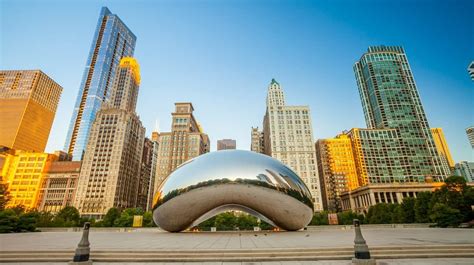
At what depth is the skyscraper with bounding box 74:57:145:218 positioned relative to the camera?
107 m

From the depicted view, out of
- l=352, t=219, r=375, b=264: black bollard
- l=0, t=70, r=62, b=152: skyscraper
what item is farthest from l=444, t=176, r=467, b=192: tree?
l=0, t=70, r=62, b=152: skyscraper

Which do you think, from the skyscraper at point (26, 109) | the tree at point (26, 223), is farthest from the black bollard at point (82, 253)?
the skyscraper at point (26, 109)

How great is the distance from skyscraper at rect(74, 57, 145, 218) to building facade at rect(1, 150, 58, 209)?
26.1 meters

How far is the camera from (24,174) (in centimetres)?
11688

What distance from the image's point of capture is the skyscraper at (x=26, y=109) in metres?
131

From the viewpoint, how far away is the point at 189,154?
120750mm

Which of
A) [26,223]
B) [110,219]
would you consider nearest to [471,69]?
[26,223]

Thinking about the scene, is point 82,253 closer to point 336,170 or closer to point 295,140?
point 295,140

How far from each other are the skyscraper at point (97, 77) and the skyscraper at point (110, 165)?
50.6m

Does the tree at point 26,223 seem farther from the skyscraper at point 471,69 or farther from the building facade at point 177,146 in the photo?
the skyscraper at point 471,69

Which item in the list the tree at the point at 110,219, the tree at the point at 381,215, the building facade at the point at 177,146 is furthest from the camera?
the building facade at the point at 177,146

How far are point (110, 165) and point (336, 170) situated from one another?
12573 cm

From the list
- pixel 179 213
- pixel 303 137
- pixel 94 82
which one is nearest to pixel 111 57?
pixel 94 82

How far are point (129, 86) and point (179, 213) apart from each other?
177 m
